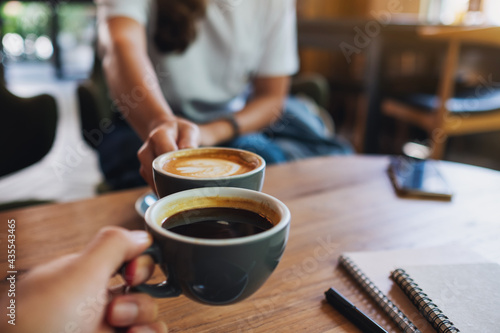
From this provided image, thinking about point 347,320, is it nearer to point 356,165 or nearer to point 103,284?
point 103,284

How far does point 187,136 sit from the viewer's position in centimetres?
58

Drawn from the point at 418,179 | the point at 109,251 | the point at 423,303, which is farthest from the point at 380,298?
the point at 418,179

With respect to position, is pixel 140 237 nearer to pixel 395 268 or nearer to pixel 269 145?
pixel 395 268

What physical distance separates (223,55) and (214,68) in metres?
0.05

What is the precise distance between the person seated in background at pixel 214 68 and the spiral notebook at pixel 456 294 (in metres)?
0.57

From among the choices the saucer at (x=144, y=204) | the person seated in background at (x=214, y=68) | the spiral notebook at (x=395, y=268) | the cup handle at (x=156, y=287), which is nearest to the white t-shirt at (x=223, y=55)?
the person seated in background at (x=214, y=68)

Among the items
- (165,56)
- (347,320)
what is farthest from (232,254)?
(165,56)

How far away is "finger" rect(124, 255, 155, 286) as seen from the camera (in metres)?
0.29

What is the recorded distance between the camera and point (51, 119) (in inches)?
43.3

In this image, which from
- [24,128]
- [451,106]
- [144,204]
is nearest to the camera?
[144,204]

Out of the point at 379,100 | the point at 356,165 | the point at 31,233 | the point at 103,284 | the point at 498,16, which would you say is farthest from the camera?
the point at 498,16

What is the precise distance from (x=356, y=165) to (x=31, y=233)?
687 mm

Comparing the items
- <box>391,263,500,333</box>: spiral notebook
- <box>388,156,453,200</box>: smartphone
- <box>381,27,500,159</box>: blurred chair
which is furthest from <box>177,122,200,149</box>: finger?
<box>381,27,500,159</box>: blurred chair

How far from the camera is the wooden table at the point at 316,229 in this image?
42 centimetres
